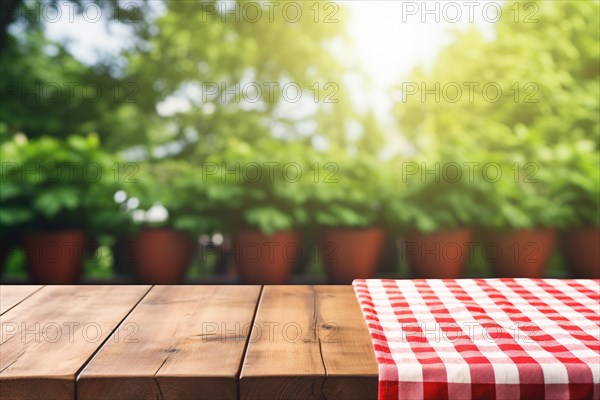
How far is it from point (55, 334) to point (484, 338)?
693 millimetres

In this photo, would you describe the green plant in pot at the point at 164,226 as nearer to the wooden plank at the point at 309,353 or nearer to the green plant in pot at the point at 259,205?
the green plant in pot at the point at 259,205

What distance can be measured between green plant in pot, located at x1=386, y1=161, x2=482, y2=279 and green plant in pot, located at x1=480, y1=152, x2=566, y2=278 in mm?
102

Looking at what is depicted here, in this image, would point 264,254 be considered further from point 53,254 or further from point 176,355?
point 176,355

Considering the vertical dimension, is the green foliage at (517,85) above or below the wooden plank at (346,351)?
above

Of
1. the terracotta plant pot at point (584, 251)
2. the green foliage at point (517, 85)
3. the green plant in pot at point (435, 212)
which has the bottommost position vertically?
the terracotta plant pot at point (584, 251)

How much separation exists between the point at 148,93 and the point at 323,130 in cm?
141

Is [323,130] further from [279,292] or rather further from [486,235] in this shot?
[279,292]

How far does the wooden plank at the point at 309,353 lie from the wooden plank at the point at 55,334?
25cm

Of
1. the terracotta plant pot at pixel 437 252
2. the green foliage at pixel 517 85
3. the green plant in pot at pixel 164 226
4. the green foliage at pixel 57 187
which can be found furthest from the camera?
the green foliage at pixel 517 85

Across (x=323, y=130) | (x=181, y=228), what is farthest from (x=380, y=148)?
(x=181, y=228)

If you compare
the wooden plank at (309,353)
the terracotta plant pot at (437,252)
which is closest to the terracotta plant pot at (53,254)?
the terracotta plant pot at (437,252)

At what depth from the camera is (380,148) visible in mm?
5086

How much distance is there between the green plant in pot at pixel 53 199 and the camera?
11.0 feet

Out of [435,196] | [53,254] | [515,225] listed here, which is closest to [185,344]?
[53,254]
